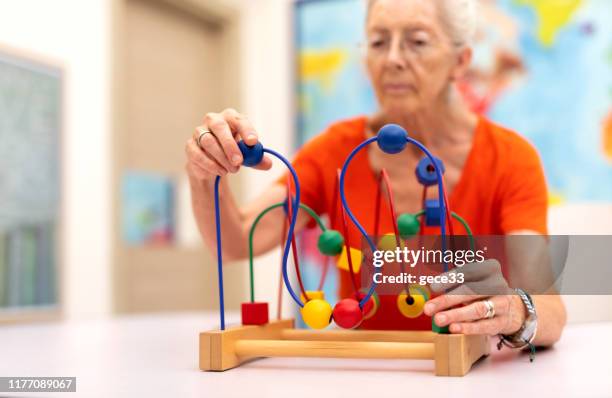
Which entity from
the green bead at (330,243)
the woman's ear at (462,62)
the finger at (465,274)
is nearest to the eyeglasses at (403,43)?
the woman's ear at (462,62)

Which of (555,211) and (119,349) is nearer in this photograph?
(119,349)

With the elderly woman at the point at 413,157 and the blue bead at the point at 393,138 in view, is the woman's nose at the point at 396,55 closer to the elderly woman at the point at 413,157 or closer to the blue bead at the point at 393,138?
the elderly woman at the point at 413,157

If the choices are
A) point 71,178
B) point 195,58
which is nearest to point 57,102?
point 71,178

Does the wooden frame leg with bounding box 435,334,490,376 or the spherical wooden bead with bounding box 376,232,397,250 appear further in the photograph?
the spherical wooden bead with bounding box 376,232,397,250

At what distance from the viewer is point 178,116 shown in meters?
3.45

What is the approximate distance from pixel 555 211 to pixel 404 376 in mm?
850

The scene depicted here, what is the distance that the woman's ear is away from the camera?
1.16 m

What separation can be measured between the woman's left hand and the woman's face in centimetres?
44

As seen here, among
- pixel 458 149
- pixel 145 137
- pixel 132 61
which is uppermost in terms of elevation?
pixel 132 61

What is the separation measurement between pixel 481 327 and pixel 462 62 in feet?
2.04

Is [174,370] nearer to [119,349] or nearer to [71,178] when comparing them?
[119,349]

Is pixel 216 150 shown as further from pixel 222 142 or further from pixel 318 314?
pixel 318 314

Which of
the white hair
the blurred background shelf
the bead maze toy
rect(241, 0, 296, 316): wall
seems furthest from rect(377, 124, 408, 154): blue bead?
rect(241, 0, 296, 316): wall

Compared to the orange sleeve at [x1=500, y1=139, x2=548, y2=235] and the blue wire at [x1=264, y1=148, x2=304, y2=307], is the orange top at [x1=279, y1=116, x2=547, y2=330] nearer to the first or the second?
the orange sleeve at [x1=500, y1=139, x2=548, y2=235]
